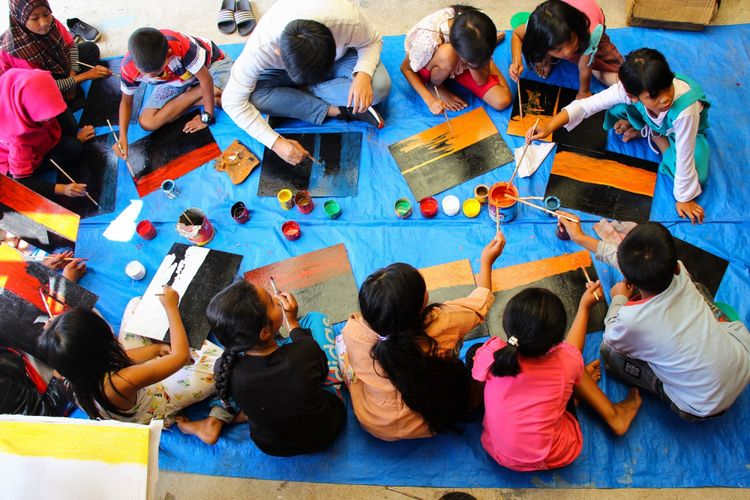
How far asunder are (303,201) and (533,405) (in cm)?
154

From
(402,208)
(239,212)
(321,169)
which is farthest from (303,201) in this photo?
(402,208)

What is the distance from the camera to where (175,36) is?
2.74 meters

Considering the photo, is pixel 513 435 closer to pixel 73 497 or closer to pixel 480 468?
pixel 480 468

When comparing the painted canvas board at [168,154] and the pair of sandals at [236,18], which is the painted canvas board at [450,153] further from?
the pair of sandals at [236,18]

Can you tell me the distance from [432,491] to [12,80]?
2.88m

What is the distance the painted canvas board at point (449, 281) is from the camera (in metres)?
2.42

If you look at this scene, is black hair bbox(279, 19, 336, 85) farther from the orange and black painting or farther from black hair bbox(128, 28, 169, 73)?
the orange and black painting

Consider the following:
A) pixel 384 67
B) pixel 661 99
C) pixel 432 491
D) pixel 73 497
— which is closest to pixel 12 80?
pixel 384 67

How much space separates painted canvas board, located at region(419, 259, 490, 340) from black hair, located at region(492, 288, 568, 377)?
2.45 ft

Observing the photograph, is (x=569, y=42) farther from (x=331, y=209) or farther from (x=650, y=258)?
(x=331, y=209)

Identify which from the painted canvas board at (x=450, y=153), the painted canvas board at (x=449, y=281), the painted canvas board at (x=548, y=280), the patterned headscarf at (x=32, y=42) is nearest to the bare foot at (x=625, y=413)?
the painted canvas board at (x=548, y=280)

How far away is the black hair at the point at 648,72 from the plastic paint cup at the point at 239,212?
192 cm

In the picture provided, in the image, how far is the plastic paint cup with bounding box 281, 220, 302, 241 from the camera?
2.64 m

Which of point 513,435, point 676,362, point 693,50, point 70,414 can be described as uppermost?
point 693,50
